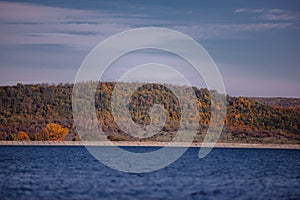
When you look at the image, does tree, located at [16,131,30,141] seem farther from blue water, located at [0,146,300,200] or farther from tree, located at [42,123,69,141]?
blue water, located at [0,146,300,200]

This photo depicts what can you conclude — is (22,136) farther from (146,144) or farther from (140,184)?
(140,184)

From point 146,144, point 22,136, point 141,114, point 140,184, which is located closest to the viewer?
point 140,184

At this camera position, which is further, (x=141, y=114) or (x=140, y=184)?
(x=141, y=114)

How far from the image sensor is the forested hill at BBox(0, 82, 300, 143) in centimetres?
12462

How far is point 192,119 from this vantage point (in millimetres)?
128875

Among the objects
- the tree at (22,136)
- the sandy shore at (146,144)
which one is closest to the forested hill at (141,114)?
the tree at (22,136)

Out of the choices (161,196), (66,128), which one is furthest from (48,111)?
(161,196)

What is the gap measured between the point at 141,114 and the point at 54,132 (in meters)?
17.0

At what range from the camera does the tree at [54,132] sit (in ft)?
400

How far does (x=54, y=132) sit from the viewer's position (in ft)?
402

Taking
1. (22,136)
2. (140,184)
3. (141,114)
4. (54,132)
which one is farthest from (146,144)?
(140,184)

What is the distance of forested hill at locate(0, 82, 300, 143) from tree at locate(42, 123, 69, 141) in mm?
1192

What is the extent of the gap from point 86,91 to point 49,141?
19110mm

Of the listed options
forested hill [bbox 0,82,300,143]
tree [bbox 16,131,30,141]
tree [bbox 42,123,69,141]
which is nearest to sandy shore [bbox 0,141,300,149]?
forested hill [bbox 0,82,300,143]
